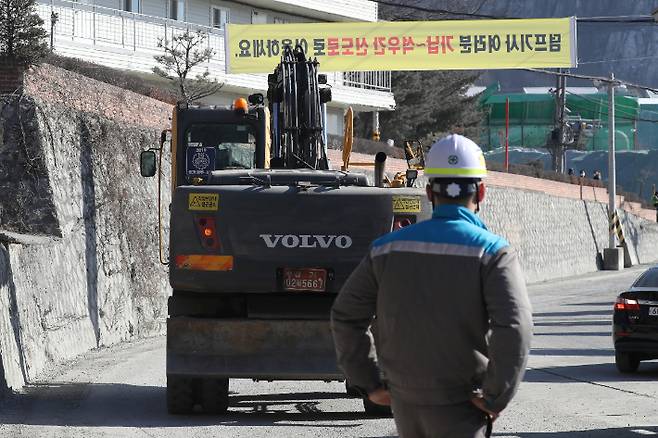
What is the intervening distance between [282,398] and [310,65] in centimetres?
444

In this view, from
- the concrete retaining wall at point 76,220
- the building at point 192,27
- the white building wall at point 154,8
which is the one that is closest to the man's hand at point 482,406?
the concrete retaining wall at point 76,220

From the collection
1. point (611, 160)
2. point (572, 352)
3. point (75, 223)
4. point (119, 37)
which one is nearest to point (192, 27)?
point (119, 37)

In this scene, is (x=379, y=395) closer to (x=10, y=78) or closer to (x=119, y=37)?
(x=10, y=78)

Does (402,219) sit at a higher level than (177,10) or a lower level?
lower

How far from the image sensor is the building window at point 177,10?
50156mm

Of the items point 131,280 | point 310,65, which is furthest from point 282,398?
point 131,280

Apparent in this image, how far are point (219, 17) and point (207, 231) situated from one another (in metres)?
39.9

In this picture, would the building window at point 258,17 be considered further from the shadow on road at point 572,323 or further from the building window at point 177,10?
the shadow on road at point 572,323

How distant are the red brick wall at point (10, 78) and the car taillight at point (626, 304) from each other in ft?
33.0

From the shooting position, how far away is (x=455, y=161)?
6.15 m

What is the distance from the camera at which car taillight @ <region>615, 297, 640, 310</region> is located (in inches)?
774

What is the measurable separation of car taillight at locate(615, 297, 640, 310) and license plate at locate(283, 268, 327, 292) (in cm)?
742

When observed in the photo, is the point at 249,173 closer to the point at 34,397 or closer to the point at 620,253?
the point at 34,397

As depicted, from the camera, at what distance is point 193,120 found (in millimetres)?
16922
